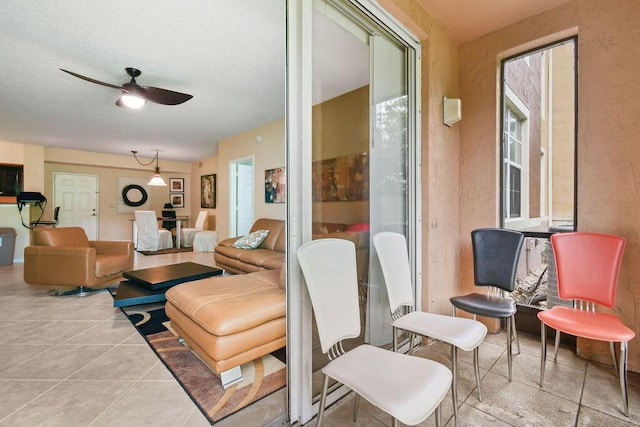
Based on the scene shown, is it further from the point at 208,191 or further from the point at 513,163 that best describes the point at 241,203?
the point at 513,163

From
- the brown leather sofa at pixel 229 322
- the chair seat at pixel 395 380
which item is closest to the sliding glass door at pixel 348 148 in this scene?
the chair seat at pixel 395 380

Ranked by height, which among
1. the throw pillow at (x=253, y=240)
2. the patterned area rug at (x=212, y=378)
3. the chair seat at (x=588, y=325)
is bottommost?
the patterned area rug at (x=212, y=378)

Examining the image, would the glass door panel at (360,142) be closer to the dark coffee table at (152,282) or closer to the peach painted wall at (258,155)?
the dark coffee table at (152,282)

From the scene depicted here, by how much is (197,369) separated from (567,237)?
2743mm

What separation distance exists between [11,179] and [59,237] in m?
3.99

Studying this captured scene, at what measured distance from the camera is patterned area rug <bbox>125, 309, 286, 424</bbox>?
1594 mm

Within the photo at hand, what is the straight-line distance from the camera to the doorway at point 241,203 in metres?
6.35

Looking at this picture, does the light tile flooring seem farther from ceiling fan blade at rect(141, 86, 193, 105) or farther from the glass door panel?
ceiling fan blade at rect(141, 86, 193, 105)

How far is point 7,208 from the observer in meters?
5.83

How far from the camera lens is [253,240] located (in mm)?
4629

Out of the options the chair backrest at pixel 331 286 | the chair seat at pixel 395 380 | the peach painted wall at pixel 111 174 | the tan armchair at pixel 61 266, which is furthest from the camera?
the peach painted wall at pixel 111 174

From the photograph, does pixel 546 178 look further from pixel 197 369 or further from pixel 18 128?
pixel 18 128

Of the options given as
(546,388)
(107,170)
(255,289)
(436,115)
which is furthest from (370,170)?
(107,170)

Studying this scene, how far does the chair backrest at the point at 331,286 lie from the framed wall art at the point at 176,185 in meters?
9.06
